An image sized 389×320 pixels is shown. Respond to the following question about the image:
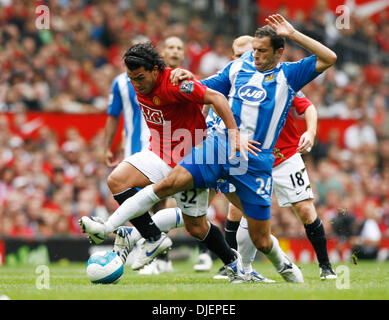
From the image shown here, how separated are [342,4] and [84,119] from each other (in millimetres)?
9113

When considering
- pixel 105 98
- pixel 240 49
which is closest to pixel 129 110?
pixel 240 49

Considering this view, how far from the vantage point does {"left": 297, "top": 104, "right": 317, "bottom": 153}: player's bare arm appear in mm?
7191

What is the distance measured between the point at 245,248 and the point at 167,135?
155cm

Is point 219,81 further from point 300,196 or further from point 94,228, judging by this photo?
point 94,228

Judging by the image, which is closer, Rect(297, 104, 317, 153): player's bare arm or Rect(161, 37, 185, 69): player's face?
Rect(297, 104, 317, 153): player's bare arm

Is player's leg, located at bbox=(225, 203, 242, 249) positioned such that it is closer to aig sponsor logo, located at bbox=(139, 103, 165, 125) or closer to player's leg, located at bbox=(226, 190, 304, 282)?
player's leg, located at bbox=(226, 190, 304, 282)

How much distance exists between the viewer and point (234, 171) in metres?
6.94

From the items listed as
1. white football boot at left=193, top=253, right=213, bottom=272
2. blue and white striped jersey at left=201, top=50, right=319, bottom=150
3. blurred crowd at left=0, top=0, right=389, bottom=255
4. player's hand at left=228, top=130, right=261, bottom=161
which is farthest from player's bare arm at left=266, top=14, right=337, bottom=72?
blurred crowd at left=0, top=0, right=389, bottom=255

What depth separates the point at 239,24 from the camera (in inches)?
Answer: 763

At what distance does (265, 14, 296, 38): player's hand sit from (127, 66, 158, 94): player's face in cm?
120

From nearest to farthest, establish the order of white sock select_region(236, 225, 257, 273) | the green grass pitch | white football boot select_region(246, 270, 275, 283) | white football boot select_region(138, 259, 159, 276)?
1. the green grass pitch
2. white football boot select_region(246, 270, 275, 283)
3. white sock select_region(236, 225, 257, 273)
4. white football boot select_region(138, 259, 159, 276)

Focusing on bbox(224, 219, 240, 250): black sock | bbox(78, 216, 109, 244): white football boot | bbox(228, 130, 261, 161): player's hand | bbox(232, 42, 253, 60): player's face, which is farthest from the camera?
bbox(224, 219, 240, 250): black sock

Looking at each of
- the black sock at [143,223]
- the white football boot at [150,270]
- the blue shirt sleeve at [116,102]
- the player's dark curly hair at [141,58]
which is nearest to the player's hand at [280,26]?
the player's dark curly hair at [141,58]
